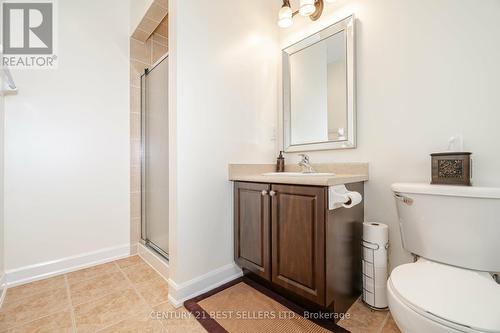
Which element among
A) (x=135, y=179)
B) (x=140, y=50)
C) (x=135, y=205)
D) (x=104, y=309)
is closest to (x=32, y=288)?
(x=104, y=309)

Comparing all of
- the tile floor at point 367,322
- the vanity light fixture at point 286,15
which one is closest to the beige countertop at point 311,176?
the tile floor at point 367,322

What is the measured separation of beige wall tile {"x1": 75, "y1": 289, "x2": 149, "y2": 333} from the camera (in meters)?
1.16

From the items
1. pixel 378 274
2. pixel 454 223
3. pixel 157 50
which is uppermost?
pixel 157 50

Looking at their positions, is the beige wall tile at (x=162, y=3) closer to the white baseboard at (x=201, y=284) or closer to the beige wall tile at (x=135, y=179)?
the beige wall tile at (x=135, y=179)

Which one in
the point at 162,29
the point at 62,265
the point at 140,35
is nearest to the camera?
the point at 62,265

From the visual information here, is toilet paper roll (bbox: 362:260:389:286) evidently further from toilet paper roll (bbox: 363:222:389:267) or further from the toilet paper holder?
the toilet paper holder

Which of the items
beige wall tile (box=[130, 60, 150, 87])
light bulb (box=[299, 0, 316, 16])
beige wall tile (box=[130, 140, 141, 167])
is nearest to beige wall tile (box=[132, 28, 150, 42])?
beige wall tile (box=[130, 60, 150, 87])

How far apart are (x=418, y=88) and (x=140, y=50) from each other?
2417mm

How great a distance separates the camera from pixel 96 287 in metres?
1.53

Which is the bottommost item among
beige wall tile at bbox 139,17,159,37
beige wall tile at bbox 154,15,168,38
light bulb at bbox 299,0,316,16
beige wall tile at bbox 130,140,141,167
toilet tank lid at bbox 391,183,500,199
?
toilet tank lid at bbox 391,183,500,199

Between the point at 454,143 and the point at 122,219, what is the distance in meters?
2.58

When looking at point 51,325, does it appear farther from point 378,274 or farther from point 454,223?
point 454,223

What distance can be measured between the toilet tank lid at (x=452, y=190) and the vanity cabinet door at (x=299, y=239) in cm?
45

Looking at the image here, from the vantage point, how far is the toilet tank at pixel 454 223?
3.01 ft
